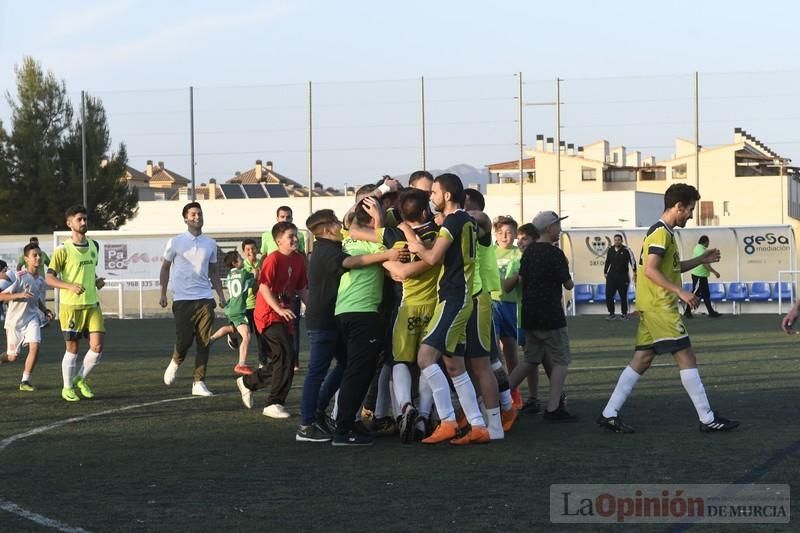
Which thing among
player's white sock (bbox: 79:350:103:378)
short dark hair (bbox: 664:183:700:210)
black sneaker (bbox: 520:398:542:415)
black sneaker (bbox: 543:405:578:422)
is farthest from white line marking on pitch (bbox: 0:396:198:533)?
short dark hair (bbox: 664:183:700:210)

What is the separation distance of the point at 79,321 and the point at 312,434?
428cm

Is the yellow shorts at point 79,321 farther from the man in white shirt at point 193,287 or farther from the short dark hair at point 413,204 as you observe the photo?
the short dark hair at point 413,204

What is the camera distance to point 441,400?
920cm

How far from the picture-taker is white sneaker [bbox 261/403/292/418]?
435 inches

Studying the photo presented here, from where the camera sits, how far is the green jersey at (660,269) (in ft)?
30.9

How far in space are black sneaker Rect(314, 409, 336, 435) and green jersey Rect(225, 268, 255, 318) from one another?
5351 mm

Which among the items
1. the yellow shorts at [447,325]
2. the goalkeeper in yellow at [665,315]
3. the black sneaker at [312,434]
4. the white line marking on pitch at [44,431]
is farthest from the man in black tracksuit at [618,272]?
the yellow shorts at [447,325]

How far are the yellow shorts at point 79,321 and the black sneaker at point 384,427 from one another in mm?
3994

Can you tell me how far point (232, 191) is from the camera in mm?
77125

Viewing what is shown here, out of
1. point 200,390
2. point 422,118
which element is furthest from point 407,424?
point 422,118

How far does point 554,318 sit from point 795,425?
6.96 feet

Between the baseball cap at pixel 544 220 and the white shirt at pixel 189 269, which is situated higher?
the baseball cap at pixel 544 220

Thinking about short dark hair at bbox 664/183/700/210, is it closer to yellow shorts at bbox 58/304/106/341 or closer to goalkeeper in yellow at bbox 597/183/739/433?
goalkeeper in yellow at bbox 597/183/739/433

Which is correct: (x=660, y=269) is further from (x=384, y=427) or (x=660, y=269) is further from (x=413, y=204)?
(x=384, y=427)
